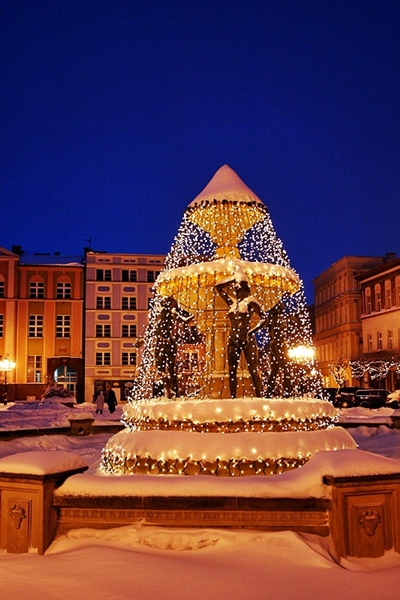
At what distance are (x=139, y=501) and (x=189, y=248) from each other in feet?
33.7

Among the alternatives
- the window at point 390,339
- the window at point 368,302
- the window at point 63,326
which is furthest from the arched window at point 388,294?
the window at point 63,326

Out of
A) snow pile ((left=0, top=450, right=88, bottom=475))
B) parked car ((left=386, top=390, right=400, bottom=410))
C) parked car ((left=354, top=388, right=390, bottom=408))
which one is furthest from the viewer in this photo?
parked car ((left=354, top=388, right=390, bottom=408))

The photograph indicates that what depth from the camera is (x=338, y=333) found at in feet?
227

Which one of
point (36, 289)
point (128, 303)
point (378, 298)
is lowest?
point (378, 298)

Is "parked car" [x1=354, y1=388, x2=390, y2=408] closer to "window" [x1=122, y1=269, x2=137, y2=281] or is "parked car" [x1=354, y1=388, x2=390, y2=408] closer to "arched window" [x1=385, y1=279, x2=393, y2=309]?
"arched window" [x1=385, y1=279, x2=393, y2=309]

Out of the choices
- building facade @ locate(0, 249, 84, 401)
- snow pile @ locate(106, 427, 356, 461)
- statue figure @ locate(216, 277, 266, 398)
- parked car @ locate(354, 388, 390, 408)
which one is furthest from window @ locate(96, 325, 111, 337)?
snow pile @ locate(106, 427, 356, 461)

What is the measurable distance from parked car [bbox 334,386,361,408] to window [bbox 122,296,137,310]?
25.1m

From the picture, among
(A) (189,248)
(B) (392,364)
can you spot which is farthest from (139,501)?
(B) (392,364)

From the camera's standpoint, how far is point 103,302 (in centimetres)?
5984

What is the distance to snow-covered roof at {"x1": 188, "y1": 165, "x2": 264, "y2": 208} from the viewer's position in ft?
42.4

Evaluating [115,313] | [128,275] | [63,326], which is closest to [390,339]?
[128,275]

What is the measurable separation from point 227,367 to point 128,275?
162ft

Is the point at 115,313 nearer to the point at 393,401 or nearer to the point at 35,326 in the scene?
the point at 35,326

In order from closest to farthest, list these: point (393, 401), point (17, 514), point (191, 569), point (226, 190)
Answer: point (191, 569)
point (17, 514)
point (226, 190)
point (393, 401)
